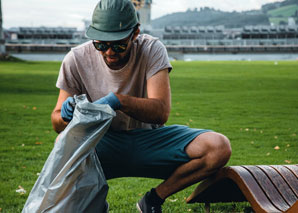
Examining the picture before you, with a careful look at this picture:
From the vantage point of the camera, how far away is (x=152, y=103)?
9.43 feet

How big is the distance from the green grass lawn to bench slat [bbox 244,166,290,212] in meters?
1.19

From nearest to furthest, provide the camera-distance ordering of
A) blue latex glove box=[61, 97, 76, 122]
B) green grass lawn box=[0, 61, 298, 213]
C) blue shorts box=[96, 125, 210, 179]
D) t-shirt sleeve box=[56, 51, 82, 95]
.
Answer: blue latex glove box=[61, 97, 76, 122]
blue shorts box=[96, 125, 210, 179]
t-shirt sleeve box=[56, 51, 82, 95]
green grass lawn box=[0, 61, 298, 213]

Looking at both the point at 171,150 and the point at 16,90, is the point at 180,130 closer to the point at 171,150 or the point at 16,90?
the point at 171,150

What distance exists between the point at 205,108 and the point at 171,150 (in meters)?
7.89

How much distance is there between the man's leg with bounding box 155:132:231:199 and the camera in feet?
9.27

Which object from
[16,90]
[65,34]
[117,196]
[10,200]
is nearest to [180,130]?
[117,196]

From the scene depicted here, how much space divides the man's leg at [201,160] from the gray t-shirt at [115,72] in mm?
498

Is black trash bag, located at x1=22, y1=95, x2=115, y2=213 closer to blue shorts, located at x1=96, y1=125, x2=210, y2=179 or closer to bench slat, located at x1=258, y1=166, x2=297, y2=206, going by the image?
blue shorts, located at x1=96, y1=125, x2=210, y2=179

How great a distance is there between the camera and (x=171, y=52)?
8556cm

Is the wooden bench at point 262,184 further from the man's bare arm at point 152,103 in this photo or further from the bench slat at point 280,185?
the man's bare arm at point 152,103

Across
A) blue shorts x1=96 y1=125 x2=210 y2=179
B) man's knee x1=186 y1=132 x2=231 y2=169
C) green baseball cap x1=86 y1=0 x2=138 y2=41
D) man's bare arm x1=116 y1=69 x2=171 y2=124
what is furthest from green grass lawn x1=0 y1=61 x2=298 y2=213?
A: green baseball cap x1=86 y1=0 x2=138 y2=41

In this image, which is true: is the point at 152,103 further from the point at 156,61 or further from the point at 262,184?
the point at 262,184

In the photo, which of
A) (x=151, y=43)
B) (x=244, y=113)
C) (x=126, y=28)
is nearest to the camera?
(x=126, y=28)

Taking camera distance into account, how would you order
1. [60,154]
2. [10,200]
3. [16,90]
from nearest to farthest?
[60,154]
[10,200]
[16,90]
